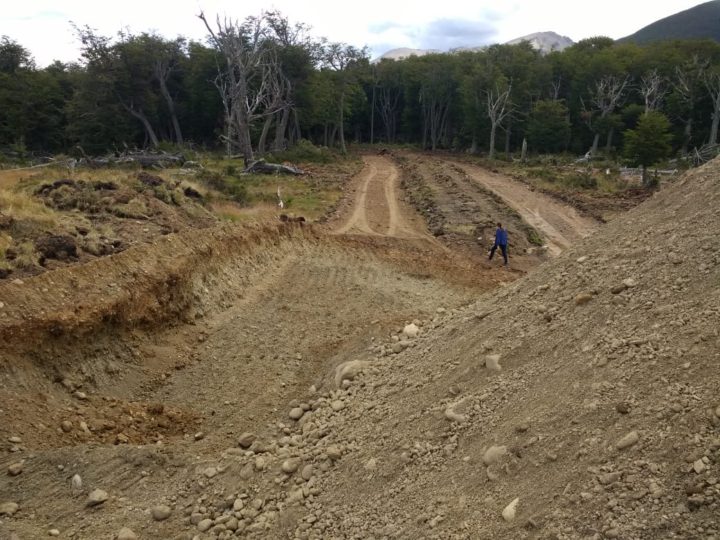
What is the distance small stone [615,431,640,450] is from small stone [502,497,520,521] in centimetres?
84

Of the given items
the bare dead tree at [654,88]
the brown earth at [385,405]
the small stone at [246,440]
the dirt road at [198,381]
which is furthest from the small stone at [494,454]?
the bare dead tree at [654,88]

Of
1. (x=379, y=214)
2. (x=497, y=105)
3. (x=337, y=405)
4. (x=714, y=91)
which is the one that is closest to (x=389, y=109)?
(x=497, y=105)

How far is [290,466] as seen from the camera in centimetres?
583

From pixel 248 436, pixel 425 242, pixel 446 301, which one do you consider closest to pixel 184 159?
pixel 425 242

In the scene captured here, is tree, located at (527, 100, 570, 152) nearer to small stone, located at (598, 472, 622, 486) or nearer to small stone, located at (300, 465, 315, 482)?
small stone, located at (300, 465, 315, 482)

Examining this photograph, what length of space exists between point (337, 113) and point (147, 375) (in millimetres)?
51139

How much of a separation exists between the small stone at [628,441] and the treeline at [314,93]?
3460 centimetres

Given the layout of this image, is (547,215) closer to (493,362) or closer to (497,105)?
(493,362)

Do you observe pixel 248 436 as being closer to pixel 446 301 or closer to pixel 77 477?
pixel 77 477

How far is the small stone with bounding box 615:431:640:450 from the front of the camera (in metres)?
3.96

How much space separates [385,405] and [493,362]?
1334 mm

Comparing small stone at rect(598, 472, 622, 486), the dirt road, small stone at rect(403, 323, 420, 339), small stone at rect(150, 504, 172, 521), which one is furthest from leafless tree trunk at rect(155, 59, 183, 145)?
small stone at rect(598, 472, 622, 486)

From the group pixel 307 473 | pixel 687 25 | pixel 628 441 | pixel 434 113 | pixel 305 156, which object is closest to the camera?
pixel 628 441

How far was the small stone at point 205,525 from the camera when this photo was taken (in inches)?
214
